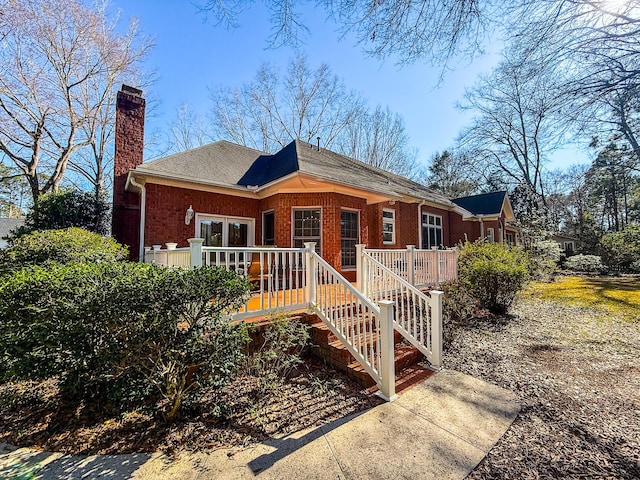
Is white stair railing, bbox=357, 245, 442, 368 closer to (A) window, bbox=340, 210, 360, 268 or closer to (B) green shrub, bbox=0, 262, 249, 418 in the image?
(B) green shrub, bbox=0, 262, 249, 418

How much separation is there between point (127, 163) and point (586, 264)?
81.4ft

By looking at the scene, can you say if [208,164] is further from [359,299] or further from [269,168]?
[359,299]

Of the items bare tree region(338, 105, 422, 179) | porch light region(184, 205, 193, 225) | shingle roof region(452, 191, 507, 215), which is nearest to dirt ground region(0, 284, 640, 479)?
porch light region(184, 205, 193, 225)

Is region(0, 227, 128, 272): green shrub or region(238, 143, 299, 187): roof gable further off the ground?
region(238, 143, 299, 187): roof gable

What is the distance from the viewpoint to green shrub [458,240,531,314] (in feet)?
21.8

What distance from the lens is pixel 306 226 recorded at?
28.3ft

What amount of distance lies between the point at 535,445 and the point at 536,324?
15.9 feet

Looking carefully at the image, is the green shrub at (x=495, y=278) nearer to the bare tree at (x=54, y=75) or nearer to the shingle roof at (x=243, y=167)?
the shingle roof at (x=243, y=167)

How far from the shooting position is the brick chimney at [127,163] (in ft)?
27.5

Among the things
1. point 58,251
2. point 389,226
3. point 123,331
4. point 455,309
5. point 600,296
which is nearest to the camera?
point 123,331

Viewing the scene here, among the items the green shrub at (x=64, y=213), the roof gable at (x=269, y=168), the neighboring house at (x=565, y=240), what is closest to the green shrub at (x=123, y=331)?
the roof gable at (x=269, y=168)

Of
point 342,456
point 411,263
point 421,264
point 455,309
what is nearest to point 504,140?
point 421,264

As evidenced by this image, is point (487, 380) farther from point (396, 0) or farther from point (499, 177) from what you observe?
point (499, 177)

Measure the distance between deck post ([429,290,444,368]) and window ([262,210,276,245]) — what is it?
18.3 feet
